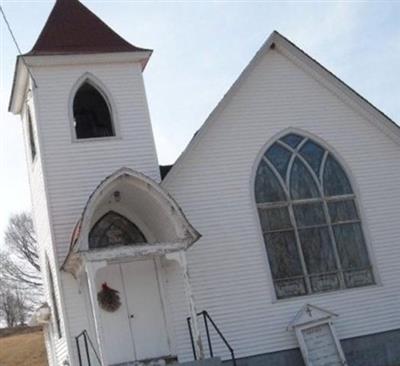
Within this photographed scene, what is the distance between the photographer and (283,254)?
53.4ft

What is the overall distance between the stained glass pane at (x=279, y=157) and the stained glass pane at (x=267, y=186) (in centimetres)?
20

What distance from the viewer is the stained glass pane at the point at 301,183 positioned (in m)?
16.8

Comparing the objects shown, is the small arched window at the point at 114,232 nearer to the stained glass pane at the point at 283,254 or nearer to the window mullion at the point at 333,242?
the stained glass pane at the point at 283,254

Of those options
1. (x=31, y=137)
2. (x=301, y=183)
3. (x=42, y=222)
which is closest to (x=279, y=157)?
(x=301, y=183)

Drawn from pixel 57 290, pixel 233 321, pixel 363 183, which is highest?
pixel 363 183

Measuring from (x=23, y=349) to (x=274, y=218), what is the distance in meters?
20.9

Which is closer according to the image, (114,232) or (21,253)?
(114,232)

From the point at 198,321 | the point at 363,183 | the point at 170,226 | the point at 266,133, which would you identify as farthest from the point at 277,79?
the point at 198,321

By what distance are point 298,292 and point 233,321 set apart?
162 centimetres

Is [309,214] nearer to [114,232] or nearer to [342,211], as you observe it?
[342,211]

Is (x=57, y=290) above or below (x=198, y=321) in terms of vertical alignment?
above

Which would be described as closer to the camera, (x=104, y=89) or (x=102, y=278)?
(x=102, y=278)

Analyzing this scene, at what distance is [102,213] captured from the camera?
1548 cm

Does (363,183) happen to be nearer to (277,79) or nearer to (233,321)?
(277,79)
